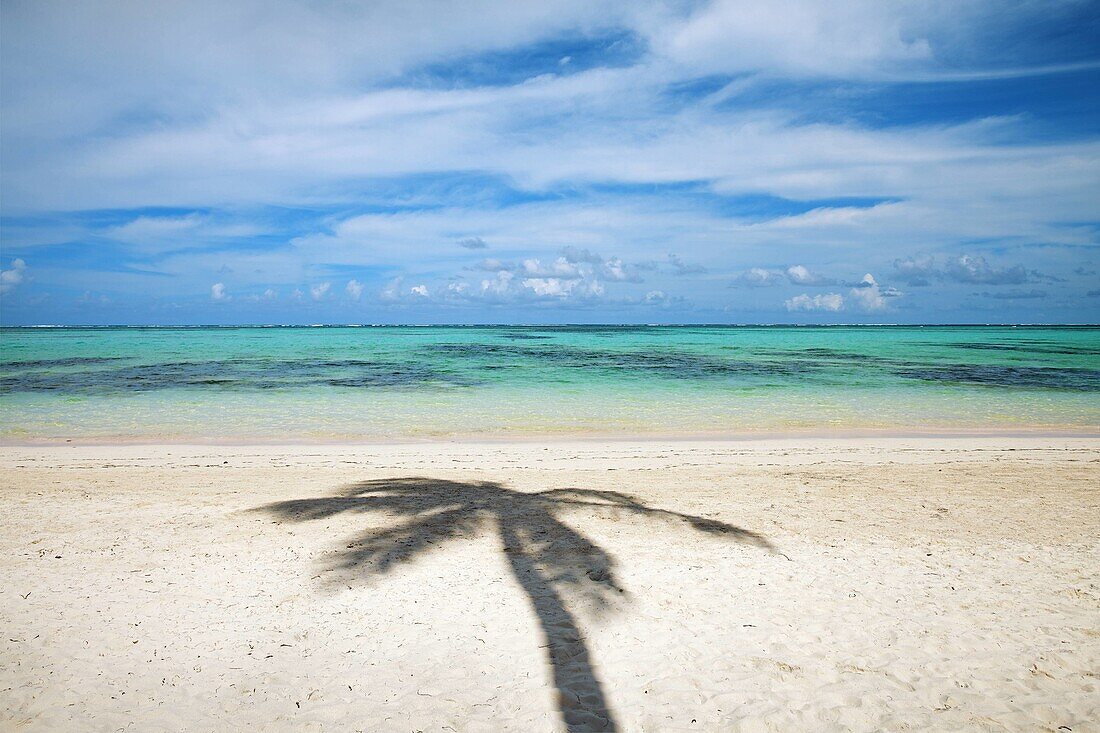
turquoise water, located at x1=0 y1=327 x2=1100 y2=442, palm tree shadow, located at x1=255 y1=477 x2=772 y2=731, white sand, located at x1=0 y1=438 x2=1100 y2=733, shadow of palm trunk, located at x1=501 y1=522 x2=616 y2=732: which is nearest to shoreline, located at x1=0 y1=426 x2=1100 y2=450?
turquoise water, located at x1=0 y1=327 x2=1100 y2=442

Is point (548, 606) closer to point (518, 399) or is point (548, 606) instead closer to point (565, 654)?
point (565, 654)

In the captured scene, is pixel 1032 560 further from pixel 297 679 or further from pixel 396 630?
pixel 297 679

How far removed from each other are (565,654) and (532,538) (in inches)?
95.4

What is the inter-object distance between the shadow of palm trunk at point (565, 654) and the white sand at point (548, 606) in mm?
19

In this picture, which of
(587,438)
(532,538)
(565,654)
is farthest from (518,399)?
(565,654)

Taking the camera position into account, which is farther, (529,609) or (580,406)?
(580,406)

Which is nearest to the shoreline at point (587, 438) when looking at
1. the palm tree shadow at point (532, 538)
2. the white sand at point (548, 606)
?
the white sand at point (548, 606)

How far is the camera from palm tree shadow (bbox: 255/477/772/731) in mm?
4383

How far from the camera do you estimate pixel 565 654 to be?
4.52 m

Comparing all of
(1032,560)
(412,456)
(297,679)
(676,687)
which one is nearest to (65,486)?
(412,456)

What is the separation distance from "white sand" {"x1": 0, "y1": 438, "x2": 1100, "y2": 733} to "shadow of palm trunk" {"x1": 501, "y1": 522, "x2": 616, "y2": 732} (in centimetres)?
2

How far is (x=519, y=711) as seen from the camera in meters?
3.92

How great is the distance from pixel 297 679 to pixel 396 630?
2.74 feet

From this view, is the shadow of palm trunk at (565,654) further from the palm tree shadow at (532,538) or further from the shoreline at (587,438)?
the shoreline at (587,438)
